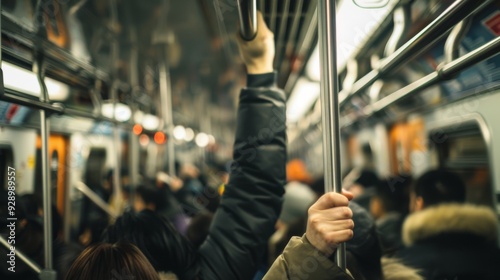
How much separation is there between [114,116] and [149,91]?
258 cm

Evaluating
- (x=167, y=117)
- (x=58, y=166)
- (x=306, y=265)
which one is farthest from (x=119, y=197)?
(x=306, y=265)

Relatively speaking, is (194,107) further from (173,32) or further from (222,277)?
(222,277)

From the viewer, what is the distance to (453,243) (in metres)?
1.89

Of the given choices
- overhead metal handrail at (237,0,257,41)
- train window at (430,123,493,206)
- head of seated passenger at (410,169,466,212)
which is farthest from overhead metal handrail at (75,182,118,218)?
train window at (430,123,493,206)

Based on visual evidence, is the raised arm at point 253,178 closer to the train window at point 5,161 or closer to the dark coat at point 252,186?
the dark coat at point 252,186

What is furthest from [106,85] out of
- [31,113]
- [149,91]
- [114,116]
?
[149,91]

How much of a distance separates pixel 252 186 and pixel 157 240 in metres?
0.39

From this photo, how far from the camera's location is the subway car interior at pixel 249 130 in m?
1.33

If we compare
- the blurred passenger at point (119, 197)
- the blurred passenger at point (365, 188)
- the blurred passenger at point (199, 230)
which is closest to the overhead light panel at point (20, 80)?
the blurred passenger at point (199, 230)

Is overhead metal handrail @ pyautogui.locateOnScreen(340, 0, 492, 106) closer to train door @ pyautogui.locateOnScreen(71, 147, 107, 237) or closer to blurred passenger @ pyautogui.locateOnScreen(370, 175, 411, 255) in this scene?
blurred passenger @ pyautogui.locateOnScreen(370, 175, 411, 255)

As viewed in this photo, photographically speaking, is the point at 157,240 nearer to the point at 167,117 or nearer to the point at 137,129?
the point at 137,129

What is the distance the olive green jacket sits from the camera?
0.88m

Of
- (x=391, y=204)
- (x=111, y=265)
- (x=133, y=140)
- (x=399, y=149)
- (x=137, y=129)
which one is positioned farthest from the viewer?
(x=399, y=149)

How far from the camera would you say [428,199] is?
7.55 ft
